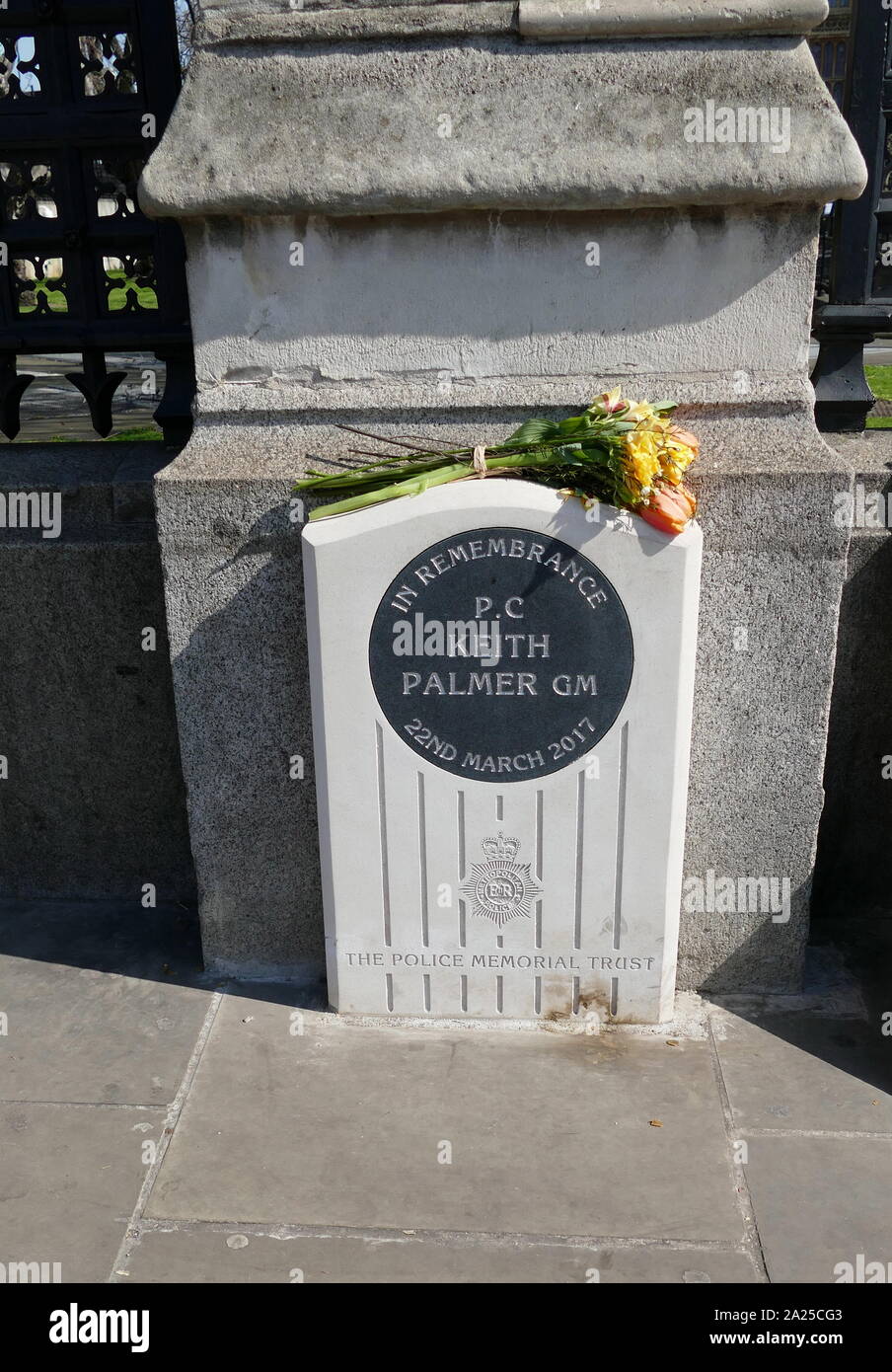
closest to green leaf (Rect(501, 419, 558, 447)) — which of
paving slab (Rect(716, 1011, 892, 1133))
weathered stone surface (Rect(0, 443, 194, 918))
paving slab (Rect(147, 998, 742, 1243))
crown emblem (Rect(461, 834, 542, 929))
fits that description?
crown emblem (Rect(461, 834, 542, 929))

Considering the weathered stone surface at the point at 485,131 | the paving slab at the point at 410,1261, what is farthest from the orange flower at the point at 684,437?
the paving slab at the point at 410,1261

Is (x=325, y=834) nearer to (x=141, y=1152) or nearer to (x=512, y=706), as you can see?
(x=512, y=706)

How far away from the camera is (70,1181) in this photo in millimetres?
A: 3049

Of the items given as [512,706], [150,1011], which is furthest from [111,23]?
[150,1011]

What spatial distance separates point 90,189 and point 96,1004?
104 inches

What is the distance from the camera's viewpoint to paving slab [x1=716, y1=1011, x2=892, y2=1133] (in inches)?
128

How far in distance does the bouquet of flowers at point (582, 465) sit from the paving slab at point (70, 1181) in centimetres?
173

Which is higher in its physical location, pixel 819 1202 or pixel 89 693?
pixel 89 693

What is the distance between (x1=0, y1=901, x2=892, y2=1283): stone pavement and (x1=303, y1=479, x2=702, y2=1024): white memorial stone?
9.1 inches

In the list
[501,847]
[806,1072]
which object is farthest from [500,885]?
[806,1072]

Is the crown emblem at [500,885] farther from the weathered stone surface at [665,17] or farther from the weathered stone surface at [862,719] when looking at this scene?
the weathered stone surface at [665,17]

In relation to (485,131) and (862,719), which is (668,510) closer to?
(485,131)

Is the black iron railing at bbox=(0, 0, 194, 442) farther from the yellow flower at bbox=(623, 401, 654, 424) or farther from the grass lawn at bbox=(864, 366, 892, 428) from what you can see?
the grass lawn at bbox=(864, 366, 892, 428)

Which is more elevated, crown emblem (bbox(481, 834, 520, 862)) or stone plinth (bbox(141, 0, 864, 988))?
stone plinth (bbox(141, 0, 864, 988))
